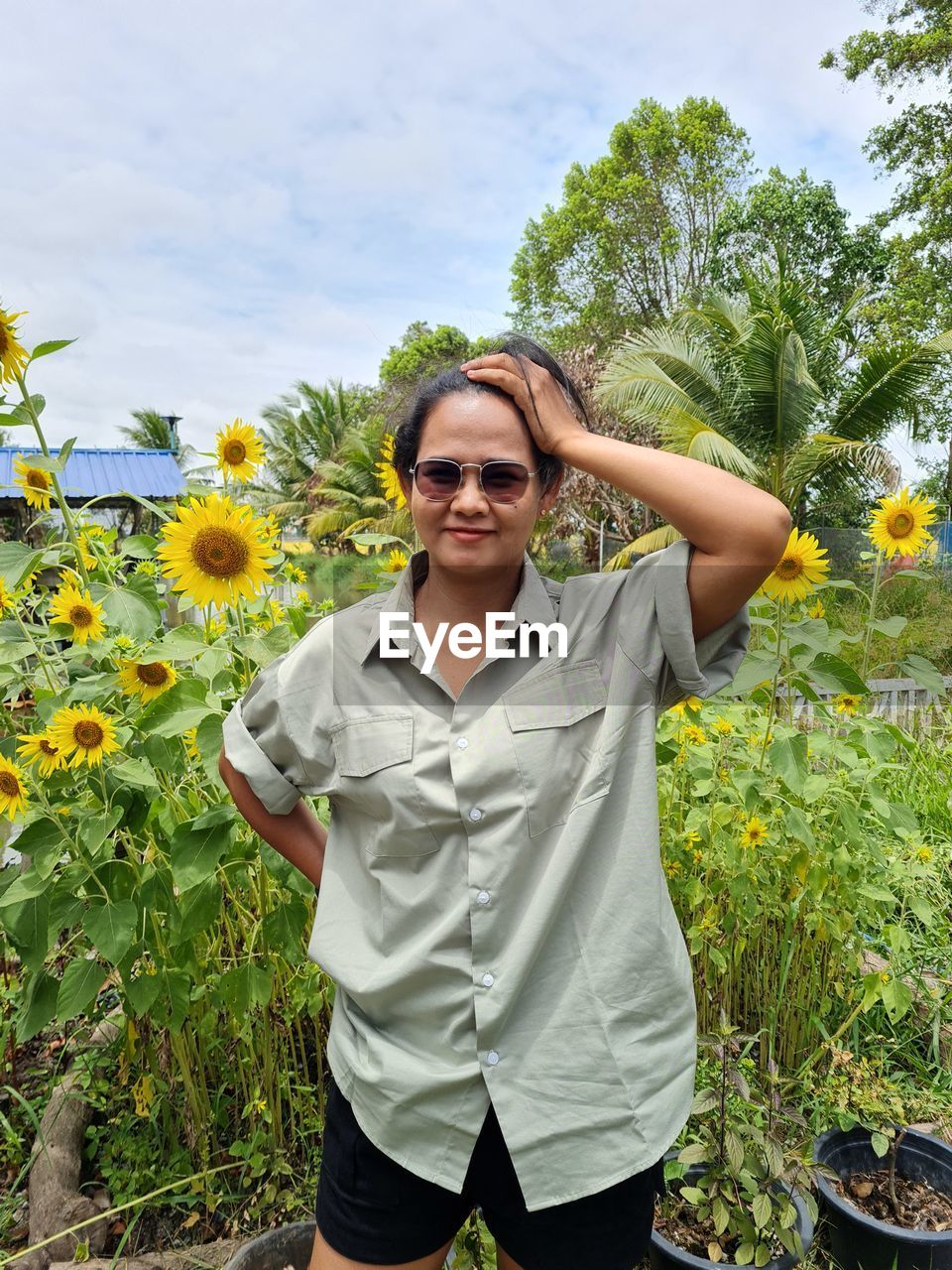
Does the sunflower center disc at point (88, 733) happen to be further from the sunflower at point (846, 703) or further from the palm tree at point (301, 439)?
the palm tree at point (301, 439)

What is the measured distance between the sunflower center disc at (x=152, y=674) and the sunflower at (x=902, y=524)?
63.6 inches

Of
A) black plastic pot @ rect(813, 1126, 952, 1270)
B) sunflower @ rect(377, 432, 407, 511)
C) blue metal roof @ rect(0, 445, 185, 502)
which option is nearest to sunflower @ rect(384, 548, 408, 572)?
sunflower @ rect(377, 432, 407, 511)

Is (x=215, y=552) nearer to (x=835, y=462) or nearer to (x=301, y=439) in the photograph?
(x=835, y=462)

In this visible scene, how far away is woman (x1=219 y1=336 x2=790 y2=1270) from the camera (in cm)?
103

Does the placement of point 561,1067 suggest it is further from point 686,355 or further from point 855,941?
point 686,355

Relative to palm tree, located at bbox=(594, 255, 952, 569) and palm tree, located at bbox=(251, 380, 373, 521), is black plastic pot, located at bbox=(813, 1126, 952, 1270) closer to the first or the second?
palm tree, located at bbox=(594, 255, 952, 569)

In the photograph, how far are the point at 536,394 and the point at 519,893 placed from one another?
613mm

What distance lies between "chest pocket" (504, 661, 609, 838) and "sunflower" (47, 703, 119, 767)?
0.76 m

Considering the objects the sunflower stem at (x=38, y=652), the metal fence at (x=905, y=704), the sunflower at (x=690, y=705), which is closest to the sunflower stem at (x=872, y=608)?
the sunflower at (x=690, y=705)

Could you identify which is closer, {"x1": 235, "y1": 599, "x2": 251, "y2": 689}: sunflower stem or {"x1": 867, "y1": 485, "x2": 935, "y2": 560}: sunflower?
{"x1": 235, "y1": 599, "x2": 251, "y2": 689}: sunflower stem

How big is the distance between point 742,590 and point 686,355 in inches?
458

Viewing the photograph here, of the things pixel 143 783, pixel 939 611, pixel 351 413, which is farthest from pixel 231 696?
pixel 351 413

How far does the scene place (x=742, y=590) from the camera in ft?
3.52

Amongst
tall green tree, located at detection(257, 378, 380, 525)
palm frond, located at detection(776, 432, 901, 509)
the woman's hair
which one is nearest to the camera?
the woman's hair
